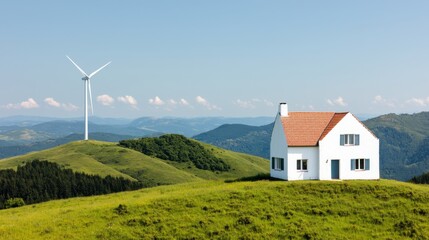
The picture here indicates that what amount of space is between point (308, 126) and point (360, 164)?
27.5 feet

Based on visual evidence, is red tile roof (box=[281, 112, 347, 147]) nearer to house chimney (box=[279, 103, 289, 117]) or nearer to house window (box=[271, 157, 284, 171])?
house chimney (box=[279, 103, 289, 117])

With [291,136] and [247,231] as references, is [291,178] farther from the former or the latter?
[247,231]

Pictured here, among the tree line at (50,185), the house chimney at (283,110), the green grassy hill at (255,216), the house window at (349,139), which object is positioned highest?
the house chimney at (283,110)

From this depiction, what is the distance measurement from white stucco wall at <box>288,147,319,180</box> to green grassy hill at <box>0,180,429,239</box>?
287 inches

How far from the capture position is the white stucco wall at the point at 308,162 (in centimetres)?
5738

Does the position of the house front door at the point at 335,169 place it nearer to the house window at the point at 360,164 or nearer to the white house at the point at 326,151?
the white house at the point at 326,151

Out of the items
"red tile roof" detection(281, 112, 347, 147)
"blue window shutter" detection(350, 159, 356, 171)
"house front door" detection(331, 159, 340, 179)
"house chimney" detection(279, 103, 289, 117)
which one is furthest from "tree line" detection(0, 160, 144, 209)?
"blue window shutter" detection(350, 159, 356, 171)

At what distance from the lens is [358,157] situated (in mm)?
59156

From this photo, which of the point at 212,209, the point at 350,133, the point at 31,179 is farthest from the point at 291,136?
the point at 31,179

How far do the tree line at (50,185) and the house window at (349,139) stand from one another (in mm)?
112388

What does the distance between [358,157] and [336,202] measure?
15.9 m

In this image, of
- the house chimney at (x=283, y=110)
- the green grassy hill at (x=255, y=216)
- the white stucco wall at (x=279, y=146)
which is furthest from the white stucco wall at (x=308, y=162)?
the green grassy hill at (x=255, y=216)

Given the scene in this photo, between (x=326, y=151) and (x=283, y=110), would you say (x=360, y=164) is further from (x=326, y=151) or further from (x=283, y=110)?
(x=283, y=110)

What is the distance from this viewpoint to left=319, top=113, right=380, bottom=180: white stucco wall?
5816cm
